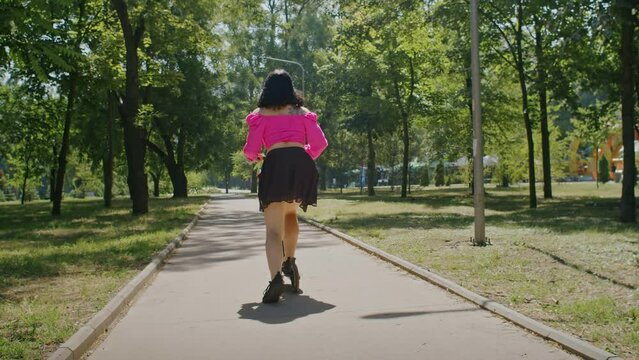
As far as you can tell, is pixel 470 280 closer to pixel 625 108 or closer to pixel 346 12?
pixel 625 108

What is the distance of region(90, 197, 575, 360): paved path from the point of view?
4.61 meters

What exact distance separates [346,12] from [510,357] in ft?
55.0

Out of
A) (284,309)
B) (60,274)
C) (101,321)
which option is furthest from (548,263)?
(60,274)

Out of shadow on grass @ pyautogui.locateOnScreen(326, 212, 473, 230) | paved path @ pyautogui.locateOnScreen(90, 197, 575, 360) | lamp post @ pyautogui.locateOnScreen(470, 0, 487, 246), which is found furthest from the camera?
shadow on grass @ pyautogui.locateOnScreen(326, 212, 473, 230)

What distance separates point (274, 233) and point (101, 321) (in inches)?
69.1

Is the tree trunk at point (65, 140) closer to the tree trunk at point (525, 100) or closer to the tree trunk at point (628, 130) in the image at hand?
the tree trunk at point (525, 100)

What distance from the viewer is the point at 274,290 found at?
6121mm

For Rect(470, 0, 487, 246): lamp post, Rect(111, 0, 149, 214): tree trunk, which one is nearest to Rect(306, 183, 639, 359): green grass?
→ Rect(470, 0, 487, 246): lamp post

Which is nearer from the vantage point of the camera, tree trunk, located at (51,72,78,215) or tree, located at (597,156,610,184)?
tree trunk, located at (51,72,78,215)

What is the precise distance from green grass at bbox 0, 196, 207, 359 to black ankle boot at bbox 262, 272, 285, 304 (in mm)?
1596

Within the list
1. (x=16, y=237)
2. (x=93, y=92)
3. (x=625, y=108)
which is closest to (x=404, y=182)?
(x=93, y=92)

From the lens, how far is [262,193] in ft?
20.1

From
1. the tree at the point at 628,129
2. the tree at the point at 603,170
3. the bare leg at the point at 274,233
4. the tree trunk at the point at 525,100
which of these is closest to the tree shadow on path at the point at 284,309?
the bare leg at the point at 274,233

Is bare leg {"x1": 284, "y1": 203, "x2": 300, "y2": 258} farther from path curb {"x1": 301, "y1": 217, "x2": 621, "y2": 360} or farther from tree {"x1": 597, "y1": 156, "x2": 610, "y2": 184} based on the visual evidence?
tree {"x1": 597, "y1": 156, "x2": 610, "y2": 184}
